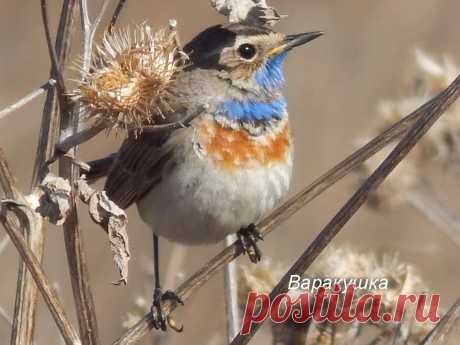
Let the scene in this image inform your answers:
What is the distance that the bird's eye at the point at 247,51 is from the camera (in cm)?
417

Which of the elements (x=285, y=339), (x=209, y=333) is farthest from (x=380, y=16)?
(x=285, y=339)

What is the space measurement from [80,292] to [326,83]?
20.3ft

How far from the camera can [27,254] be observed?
264 cm

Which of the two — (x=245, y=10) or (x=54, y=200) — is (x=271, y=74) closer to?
(x=245, y=10)

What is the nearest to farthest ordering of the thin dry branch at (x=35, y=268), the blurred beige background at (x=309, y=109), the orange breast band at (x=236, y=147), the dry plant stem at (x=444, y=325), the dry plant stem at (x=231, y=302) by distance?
the thin dry branch at (x=35, y=268) → the dry plant stem at (x=444, y=325) → the dry plant stem at (x=231, y=302) → the orange breast band at (x=236, y=147) → the blurred beige background at (x=309, y=109)

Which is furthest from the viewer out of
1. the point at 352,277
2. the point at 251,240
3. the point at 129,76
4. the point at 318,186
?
the point at 251,240

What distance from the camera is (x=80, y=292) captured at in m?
2.75

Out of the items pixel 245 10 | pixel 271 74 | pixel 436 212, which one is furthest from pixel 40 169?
pixel 436 212

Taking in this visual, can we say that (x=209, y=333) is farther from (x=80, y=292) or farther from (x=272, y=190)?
(x=80, y=292)

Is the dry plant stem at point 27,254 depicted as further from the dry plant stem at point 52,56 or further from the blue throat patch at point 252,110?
the blue throat patch at point 252,110

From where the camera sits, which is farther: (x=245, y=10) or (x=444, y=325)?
(x=245, y=10)

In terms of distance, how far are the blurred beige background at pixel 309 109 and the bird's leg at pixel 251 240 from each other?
8.75 feet

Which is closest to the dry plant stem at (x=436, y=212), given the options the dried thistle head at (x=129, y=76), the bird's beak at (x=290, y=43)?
the bird's beak at (x=290, y=43)

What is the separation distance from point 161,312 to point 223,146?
634mm
